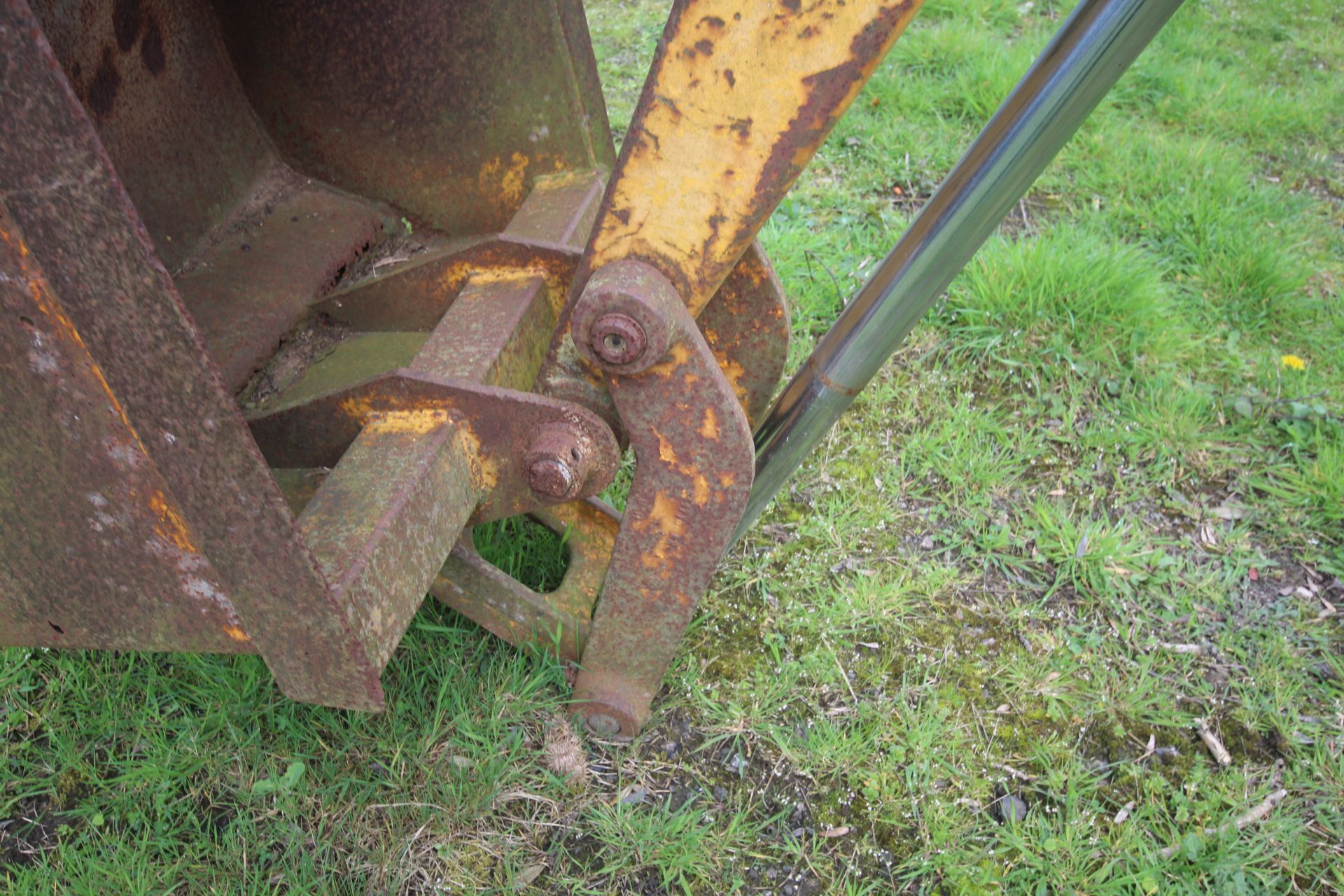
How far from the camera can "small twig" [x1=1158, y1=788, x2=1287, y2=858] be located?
188 centimetres

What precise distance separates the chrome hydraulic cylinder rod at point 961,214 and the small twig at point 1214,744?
1119mm

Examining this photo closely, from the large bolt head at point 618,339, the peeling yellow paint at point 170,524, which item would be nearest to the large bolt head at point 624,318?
the large bolt head at point 618,339

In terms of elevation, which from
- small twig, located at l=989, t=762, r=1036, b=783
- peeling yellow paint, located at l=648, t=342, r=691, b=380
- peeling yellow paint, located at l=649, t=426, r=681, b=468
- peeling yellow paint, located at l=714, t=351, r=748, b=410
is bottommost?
small twig, located at l=989, t=762, r=1036, b=783

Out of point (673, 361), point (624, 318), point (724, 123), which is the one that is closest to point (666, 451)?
point (673, 361)

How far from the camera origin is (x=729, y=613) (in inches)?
90.0

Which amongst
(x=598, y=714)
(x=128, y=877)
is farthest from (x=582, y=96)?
(x=128, y=877)

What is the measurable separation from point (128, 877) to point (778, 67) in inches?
74.0

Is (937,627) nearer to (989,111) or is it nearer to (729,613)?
(729,613)

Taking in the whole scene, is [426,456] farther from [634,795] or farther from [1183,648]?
[1183,648]

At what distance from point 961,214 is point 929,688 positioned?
43.8 inches

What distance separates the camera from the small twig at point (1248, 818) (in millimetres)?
1877

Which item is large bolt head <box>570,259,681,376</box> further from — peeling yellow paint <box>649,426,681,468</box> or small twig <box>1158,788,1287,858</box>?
small twig <box>1158,788,1287,858</box>

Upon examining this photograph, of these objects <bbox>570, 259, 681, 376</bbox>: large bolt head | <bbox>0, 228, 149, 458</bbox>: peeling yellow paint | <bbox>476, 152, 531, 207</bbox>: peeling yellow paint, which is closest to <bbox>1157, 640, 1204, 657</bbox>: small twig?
<bbox>570, 259, 681, 376</bbox>: large bolt head

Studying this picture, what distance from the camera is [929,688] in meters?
2.15
